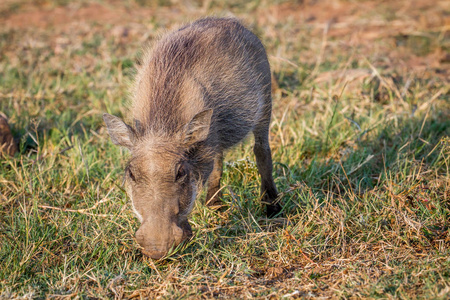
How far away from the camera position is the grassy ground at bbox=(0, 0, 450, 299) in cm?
319

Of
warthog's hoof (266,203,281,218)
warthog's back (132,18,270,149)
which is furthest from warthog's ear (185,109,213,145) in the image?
warthog's hoof (266,203,281,218)

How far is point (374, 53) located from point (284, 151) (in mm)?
2757

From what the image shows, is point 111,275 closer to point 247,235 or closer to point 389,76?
point 247,235

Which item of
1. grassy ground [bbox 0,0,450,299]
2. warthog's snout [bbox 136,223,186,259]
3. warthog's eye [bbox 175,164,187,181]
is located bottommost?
grassy ground [bbox 0,0,450,299]

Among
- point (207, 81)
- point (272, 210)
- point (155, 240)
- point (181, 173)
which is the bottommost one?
point (272, 210)

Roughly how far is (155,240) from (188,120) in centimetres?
92

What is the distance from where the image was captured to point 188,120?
3.46 meters

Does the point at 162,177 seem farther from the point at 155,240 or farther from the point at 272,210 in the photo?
the point at 272,210

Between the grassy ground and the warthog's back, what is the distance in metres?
0.65

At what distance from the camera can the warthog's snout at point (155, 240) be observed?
116 inches

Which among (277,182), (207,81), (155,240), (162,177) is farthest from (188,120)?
(277,182)

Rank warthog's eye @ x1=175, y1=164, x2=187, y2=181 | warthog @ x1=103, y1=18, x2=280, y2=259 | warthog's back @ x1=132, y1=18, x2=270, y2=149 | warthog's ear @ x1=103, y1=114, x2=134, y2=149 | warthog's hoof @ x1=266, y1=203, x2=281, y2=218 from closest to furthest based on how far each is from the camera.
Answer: warthog @ x1=103, y1=18, x2=280, y2=259
warthog's eye @ x1=175, y1=164, x2=187, y2=181
warthog's ear @ x1=103, y1=114, x2=134, y2=149
warthog's back @ x1=132, y1=18, x2=270, y2=149
warthog's hoof @ x1=266, y1=203, x2=281, y2=218

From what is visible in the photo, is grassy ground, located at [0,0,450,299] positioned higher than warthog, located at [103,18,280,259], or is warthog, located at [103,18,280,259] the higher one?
warthog, located at [103,18,280,259]

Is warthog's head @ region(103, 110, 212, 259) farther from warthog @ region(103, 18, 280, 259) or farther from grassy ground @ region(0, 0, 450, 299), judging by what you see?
grassy ground @ region(0, 0, 450, 299)
